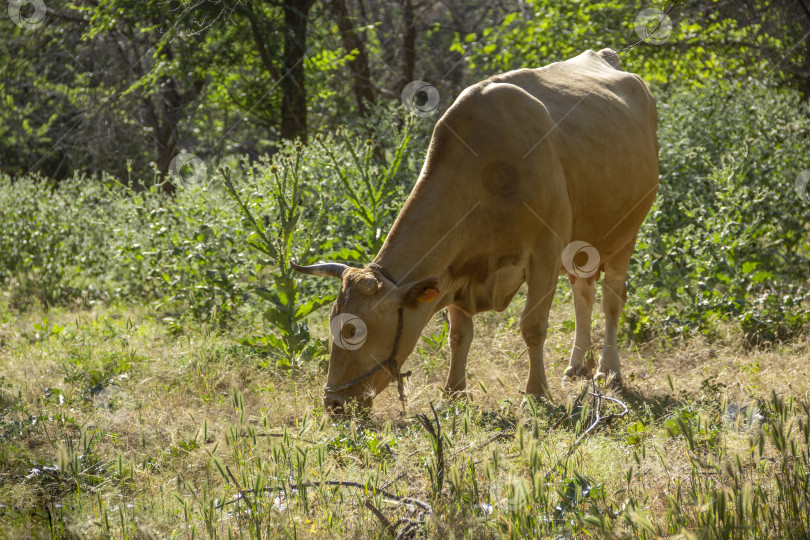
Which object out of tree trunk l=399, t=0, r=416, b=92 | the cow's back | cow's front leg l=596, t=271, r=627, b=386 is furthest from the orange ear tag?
tree trunk l=399, t=0, r=416, b=92

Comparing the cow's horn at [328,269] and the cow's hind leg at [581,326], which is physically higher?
the cow's horn at [328,269]

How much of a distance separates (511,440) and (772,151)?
617 cm

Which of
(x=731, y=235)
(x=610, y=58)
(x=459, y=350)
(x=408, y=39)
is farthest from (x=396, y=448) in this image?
(x=408, y=39)

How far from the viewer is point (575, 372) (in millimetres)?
6203

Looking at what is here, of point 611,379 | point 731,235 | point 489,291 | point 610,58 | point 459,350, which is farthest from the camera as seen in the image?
point 610,58

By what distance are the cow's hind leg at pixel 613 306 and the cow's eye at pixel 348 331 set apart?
7.82 feet

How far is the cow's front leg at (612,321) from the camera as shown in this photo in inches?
238

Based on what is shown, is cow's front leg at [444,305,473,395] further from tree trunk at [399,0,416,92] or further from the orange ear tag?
tree trunk at [399,0,416,92]

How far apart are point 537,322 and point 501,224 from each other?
77 centimetres

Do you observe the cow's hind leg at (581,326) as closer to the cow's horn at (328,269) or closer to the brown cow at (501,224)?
the brown cow at (501,224)

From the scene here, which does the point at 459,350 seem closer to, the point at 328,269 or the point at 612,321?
the point at 328,269

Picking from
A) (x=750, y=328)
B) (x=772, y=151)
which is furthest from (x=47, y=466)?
(x=772, y=151)

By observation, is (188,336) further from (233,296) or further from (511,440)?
(511,440)

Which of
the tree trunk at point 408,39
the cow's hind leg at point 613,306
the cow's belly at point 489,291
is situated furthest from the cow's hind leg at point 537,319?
the tree trunk at point 408,39
